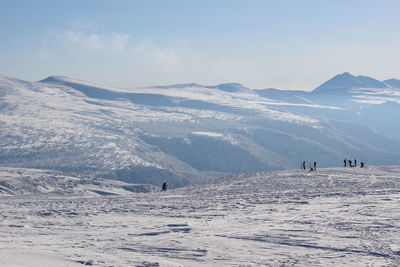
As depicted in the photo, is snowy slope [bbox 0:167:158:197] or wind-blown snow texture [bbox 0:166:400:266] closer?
wind-blown snow texture [bbox 0:166:400:266]

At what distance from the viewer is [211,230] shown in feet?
83.6

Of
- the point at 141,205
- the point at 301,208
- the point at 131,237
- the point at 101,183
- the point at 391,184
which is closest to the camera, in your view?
the point at 131,237

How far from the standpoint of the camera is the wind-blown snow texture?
65.2ft

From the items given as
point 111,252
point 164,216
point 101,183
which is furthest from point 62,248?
point 101,183

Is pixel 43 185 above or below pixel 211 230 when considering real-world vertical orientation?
below

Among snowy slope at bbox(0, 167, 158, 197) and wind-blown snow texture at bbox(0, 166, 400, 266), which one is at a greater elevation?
wind-blown snow texture at bbox(0, 166, 400, 266)

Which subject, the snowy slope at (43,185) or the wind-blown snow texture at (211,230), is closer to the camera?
the wind-blown snow texture at (211,230)

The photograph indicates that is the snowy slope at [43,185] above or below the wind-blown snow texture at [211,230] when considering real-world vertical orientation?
below

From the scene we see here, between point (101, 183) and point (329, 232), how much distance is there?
438 ft

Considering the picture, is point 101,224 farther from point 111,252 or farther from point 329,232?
point 329,232

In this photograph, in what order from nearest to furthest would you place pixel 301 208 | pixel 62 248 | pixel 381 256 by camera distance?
pixel 381 256 < pixel 62 248 < pixel 301 208

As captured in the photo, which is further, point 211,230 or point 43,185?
point 43,185

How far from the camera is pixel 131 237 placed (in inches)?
947

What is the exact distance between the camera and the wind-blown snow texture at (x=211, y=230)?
782 inches
